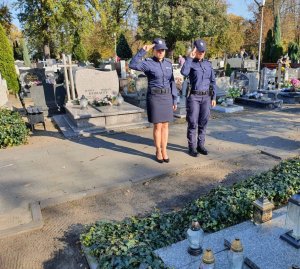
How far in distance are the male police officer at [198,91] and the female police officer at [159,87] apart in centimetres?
32

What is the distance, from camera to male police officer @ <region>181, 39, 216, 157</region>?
4.94 m

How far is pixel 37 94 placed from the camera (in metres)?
9.71

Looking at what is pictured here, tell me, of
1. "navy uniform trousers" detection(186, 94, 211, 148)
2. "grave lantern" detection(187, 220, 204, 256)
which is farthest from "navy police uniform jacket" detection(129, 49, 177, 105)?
"grave lantern" detection(187, 220, 204, 256)

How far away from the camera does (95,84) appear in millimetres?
8766

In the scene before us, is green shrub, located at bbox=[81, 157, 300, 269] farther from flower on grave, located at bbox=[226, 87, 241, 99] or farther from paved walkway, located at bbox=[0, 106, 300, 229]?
flower on grave, located at bbox=[226, 87, 241, 99]

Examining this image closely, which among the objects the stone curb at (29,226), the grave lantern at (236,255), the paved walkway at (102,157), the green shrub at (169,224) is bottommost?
the stone curb at (29,226)

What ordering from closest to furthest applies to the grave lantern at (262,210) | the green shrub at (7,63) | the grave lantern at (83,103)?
1. the grave lantern at (262,210)
2. the grave lantern at (83,103)
3. the green shrub at (7,63)

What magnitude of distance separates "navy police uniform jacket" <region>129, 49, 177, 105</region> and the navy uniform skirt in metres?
0.15

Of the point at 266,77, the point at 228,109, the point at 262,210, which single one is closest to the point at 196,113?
the point at 262,210

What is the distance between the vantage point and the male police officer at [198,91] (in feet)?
16.2

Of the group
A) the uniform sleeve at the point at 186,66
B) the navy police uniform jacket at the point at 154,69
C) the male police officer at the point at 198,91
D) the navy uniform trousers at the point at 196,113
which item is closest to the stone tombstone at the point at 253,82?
the male police officer at the point at 198,91

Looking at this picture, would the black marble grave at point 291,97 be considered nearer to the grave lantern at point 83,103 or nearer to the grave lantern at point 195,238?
the grave lantern at point 83,103

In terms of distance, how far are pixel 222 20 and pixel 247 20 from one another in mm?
14308

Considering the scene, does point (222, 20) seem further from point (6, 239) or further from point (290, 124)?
point (6, 239)
